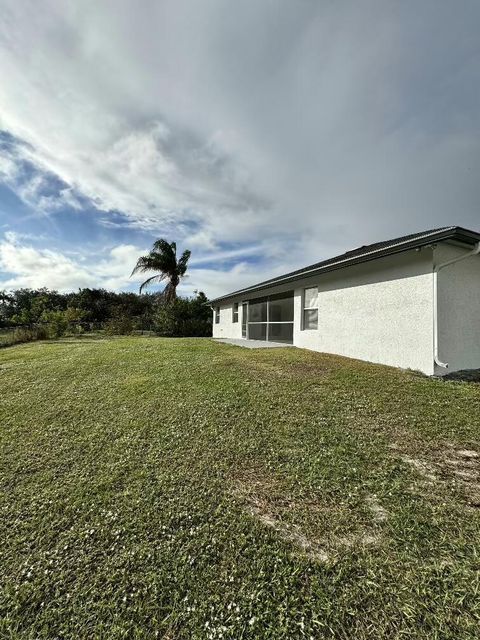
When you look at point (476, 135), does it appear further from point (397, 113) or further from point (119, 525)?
point (119, 525)

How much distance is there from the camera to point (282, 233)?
14.7 m

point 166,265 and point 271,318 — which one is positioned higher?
point 166,265

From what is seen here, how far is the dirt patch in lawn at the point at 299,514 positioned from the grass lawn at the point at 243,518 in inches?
0.6

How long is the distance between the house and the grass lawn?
162 cm

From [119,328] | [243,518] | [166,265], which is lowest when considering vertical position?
[243,518]

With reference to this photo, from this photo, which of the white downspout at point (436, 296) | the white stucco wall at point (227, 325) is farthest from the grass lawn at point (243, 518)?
the white stucco wall at point (227, 325)

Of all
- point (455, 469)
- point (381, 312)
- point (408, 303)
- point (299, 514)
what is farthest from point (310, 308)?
point (299, 514)

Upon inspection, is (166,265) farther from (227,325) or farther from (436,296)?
(436,296)

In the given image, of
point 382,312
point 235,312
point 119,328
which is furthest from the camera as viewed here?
point 119,328

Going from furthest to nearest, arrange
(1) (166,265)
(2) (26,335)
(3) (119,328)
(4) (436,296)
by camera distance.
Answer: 1. (1) (166,265)
2. (3) (119,328)
3. (2) (26,335)
4. (4) (436,296)

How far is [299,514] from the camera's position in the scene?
2.37 meters

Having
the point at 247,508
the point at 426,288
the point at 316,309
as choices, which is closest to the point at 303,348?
the point at 316,309

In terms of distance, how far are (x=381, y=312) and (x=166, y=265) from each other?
19.3m

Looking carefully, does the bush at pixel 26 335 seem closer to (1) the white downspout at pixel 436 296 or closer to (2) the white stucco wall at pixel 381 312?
(2) the white stucco wall at pixel 381 312
